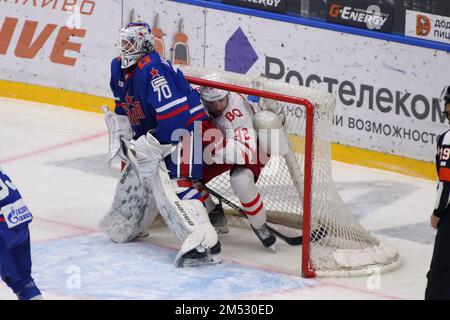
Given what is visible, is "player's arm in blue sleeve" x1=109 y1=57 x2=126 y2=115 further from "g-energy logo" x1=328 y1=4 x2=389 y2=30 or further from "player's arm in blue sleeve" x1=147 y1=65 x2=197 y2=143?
"g-energy logo" x1=328 y1=4 x2=389 y2=30

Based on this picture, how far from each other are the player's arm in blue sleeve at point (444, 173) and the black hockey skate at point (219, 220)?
203cm

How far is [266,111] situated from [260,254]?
753mm

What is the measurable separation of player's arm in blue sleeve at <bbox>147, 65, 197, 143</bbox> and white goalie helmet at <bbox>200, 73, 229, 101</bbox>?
0.24 metres

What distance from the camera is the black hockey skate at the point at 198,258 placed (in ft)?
25.0

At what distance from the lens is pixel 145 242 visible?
8.10m

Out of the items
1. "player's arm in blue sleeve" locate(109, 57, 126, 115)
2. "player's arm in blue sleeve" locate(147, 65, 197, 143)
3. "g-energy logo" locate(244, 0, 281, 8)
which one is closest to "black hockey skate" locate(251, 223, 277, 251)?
"player's arm in blue sleeve" locate(147, 65, 197, 143)

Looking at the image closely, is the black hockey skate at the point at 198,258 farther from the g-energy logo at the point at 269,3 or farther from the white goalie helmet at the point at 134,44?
the g-energy logo at the point at 269,3

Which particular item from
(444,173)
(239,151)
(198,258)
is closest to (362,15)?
(239,151)

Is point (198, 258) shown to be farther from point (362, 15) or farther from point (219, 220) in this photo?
point (362, 15)

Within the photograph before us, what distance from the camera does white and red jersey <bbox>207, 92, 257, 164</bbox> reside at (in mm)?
7746

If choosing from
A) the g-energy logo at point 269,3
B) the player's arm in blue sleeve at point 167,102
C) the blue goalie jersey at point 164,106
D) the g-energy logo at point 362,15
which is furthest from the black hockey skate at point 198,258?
the g-energy logo at point 269,3

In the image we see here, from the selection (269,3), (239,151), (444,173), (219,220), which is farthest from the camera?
(269,3)

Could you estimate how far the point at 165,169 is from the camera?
775 centimetres

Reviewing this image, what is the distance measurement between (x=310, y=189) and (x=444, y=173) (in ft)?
3.80
